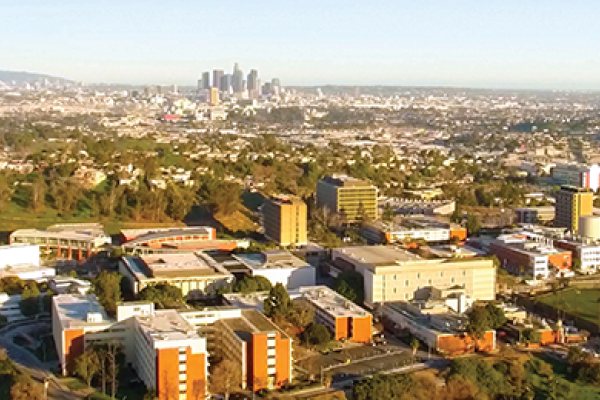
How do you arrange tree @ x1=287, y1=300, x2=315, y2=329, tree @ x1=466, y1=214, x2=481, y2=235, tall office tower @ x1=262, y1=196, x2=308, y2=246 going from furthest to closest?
1. tree @ x1=466, y1=214, x2=481, y2=235
2. tall office tower @ x1=262, y1=196, x2=308, y2=246
3. tree @ x1=287, y1=300, x2=315, y2=329

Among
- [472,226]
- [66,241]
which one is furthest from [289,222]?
[66,241]

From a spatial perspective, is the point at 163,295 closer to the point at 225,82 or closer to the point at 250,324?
the point at 250,324

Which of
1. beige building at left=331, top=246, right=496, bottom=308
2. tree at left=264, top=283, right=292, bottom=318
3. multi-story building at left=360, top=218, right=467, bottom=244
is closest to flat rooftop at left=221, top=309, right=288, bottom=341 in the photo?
tree at left=264, top=283, right=292, bottom=318

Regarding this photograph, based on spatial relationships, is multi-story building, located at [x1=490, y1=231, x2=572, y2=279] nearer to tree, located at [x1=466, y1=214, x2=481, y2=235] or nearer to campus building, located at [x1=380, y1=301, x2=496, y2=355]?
tree, located at [x1=466, y1=214, x2=481, y2=235]

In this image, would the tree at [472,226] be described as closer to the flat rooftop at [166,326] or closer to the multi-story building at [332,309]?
the multi-story building at [332,309]

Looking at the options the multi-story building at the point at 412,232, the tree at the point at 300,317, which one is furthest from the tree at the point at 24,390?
the multi-story building at the point at 412,232

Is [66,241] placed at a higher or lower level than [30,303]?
higher

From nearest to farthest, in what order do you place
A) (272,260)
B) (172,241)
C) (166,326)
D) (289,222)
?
(166,326) < (272,260) < (172,241) < (289,222)
